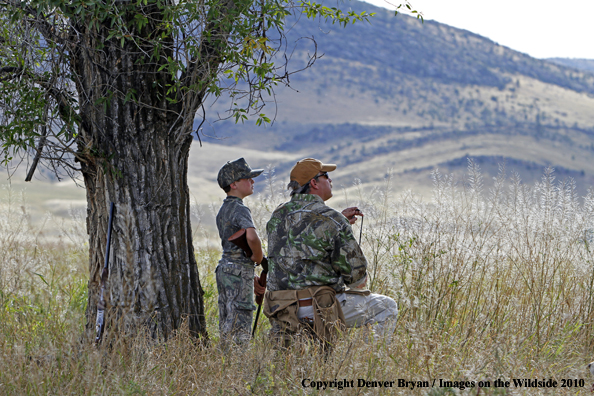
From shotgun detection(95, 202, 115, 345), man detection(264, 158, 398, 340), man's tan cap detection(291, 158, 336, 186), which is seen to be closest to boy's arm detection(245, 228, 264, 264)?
man detection(264, 158, 398, 340)

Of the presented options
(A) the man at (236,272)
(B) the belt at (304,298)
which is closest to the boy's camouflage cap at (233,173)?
(A) the man at (236,272)

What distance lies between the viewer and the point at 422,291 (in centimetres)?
443

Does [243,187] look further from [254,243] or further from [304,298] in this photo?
A: [304,298]

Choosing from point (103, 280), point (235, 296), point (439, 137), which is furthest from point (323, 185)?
point (439, 137)

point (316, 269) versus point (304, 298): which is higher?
point (316, 269)

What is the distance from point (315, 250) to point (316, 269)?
5.9 inches

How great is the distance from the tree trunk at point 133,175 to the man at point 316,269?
75cm

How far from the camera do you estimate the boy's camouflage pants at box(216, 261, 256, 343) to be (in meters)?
4.29

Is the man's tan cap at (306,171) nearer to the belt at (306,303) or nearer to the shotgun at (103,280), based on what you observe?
the belt at (306,303)

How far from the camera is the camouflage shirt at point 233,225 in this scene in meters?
4.33

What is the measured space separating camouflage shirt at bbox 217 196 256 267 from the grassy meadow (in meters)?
0.68

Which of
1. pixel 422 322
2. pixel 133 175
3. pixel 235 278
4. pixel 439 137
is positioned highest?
pixel 439 137

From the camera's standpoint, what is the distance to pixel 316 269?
377 cm

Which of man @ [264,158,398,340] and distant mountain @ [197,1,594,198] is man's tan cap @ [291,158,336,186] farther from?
distant mountain @ [197,1,594,198]
